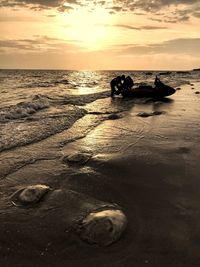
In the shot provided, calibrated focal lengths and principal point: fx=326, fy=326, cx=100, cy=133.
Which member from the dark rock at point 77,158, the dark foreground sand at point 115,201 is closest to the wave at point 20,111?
the dark foreground sand at point 115,201

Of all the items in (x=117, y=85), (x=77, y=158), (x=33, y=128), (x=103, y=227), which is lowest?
(x=33, y=128)

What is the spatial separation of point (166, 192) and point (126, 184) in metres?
0.90

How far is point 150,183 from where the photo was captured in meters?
6.80

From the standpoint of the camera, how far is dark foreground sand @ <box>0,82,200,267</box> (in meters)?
4.36

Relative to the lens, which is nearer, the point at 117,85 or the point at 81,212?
the point at 81,212

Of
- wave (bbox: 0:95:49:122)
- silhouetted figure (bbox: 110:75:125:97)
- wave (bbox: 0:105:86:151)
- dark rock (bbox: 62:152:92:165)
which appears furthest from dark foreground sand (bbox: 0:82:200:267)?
silhouetted figure (bbox: 110:75:125:97)

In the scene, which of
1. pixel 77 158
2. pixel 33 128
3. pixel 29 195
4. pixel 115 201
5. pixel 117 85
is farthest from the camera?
pixel 117 85

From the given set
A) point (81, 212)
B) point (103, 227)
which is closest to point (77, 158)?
point (81, 212)

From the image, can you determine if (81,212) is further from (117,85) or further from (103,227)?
(117,85)

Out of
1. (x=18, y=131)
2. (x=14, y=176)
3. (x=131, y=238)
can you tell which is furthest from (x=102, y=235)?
(x=18, y=131)

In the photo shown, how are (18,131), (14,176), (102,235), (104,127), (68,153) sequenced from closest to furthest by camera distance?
1. (102,235)
2. (14,176)
3. (68,153)
4. (18,131)
5. (104,127)

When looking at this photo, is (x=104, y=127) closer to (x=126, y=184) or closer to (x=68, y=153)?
(x=68, y=153)

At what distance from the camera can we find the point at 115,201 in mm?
5992

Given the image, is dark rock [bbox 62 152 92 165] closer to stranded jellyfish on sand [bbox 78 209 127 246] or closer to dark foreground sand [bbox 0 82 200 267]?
dark foreground sand [bbox 0 82 200 267]
